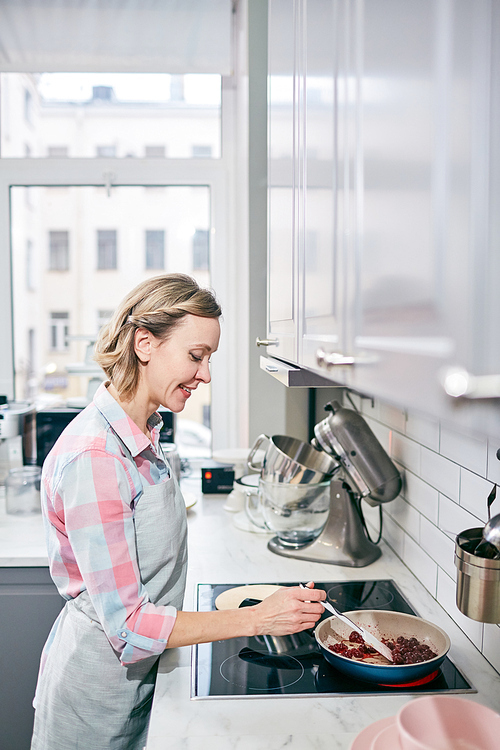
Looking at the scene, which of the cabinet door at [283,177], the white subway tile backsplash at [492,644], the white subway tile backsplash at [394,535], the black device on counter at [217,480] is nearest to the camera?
the white subway tile backsplash at [492,644]

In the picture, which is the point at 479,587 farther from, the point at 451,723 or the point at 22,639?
the point at 22,639

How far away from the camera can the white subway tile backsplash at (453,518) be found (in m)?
1.21

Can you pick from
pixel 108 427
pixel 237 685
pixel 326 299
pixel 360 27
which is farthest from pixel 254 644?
pixel 360 27

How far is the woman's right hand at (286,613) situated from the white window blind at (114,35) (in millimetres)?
2316

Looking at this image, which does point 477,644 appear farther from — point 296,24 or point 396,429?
point 296,24

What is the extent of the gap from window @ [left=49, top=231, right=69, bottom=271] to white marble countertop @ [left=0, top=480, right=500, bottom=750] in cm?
164

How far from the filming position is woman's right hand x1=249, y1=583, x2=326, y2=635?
1.10m

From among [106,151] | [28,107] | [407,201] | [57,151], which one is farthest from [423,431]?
[28,107]

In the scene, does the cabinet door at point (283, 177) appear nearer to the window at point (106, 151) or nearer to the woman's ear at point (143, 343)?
the woman's ear at point (143, 343)

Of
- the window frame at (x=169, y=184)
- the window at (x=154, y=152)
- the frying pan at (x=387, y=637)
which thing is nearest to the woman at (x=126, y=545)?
the frying pan at (x=387, y=637)

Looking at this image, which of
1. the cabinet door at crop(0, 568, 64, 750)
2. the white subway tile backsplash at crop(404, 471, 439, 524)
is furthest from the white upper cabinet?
the cabinet door at crop(0, 568, 64, 750)

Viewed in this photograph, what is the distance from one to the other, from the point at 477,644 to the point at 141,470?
715 millimetres

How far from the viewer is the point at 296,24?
4.21 feet

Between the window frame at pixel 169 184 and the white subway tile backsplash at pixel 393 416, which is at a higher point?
the window frame at pixel 169 184
